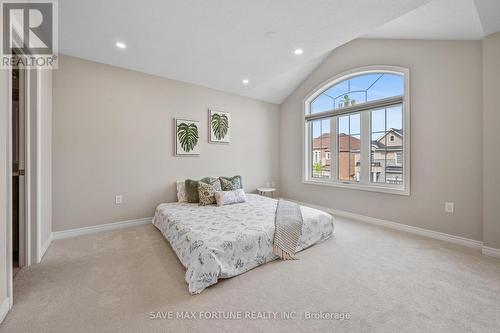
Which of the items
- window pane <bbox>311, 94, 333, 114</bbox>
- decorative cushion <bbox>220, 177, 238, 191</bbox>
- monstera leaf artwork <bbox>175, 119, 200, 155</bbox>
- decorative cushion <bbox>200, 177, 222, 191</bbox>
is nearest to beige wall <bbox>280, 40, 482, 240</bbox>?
window pane <bbox>311, 94, 333, 114</bbox>

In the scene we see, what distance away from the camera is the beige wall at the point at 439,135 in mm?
2596

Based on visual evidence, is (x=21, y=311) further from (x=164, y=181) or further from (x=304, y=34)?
(x=304, y=34)

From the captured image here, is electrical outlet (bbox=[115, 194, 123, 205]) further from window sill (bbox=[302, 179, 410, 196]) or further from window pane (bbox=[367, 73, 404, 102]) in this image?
window pane (bbox=[367, 73, 404, 102])

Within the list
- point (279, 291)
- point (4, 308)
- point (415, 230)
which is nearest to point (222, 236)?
point (279, 291)

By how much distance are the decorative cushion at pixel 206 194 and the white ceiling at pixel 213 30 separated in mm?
1923

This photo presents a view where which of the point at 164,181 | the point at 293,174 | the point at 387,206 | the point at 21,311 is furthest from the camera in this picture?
the point at 293,174

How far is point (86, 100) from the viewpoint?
2.96m

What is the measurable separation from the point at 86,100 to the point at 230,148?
2488mm

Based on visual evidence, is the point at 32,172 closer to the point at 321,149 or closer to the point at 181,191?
the point at 181,191

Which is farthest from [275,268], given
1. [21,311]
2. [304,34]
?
[304,34]

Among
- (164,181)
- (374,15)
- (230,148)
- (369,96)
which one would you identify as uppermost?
(374,15)

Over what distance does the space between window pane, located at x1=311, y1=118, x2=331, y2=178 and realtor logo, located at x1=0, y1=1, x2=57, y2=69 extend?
4.35 m

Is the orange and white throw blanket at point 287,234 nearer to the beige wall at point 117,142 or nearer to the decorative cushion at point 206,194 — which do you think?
the decorative cushion at point 206,194

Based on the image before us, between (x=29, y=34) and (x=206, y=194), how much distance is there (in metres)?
2.71
